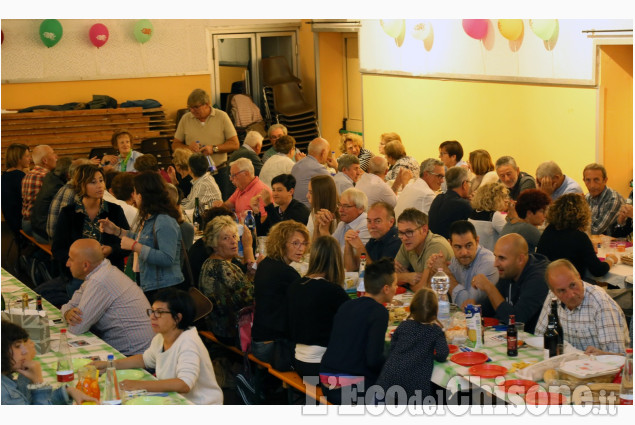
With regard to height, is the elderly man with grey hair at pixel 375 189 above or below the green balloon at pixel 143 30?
below

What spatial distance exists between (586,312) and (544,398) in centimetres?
72

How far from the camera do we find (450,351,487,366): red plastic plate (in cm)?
446

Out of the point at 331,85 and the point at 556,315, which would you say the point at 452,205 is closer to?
the point at 556,315

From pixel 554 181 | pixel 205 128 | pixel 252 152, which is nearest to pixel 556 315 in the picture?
pixel 554 181

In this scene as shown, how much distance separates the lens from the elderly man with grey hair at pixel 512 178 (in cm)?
817

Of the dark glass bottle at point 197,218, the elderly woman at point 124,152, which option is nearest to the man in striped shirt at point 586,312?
the dark glass bottle at point 197,218

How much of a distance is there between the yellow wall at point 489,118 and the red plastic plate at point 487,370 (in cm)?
544

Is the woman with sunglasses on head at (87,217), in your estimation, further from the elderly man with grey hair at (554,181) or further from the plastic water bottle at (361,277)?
the elderly man with grey hair at (554,181)

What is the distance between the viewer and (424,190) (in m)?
8.12

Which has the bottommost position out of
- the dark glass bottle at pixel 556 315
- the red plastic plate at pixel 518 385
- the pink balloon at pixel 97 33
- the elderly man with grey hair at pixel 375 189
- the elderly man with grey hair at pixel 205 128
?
the red plastic plate at pixel 518 385

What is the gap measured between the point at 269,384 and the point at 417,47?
7.31 meters

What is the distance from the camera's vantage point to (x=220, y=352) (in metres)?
6.12

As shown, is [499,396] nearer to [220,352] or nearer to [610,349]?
[610,349]
